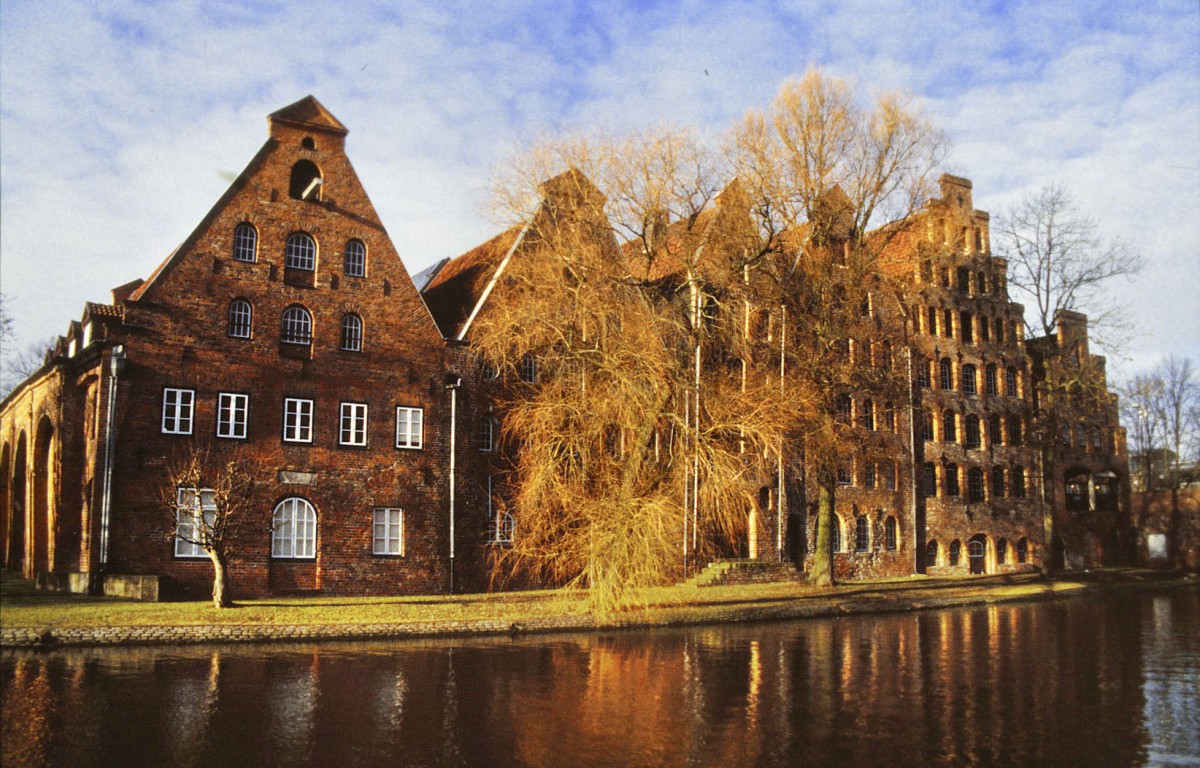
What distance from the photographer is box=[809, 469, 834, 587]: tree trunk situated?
34219 millimetres

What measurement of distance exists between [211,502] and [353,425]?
15.5 ft

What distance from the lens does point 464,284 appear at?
37844mm

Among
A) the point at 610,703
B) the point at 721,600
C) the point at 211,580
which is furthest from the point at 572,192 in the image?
the point at 610,703

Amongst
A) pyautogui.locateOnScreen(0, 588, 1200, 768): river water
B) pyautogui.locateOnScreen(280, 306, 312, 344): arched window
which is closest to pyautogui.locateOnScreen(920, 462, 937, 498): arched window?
pyautogui.locateOnScreen(0, 588, 1200, 768): river water

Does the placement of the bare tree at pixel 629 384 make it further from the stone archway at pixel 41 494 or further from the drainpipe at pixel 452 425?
the stone archway at pixel 41 494

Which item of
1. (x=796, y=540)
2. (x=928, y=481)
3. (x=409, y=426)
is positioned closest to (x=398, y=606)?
(x=409, y=426)

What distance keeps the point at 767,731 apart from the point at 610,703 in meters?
2.47

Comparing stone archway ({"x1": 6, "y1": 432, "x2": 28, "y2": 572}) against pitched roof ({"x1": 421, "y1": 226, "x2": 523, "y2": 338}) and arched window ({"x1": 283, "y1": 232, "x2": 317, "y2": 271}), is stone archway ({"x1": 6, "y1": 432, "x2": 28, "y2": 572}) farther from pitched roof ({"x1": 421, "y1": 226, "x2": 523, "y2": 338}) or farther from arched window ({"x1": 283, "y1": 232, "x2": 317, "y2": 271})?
pitched roof ({"x1": 421, "y1": 226, "x2": 523, "y2": 338})

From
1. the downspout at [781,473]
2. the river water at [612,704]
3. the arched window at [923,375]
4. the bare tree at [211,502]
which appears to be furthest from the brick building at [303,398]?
→ the arched window at [923,375]

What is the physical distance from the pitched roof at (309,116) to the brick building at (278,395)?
0.17 ft

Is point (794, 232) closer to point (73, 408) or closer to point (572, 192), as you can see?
point (572, 192)

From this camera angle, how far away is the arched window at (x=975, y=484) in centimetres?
4925

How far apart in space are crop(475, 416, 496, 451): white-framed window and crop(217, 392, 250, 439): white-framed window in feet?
25.2

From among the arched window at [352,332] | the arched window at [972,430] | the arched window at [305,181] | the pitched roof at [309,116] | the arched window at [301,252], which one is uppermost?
the pitched roof at [309,116]
